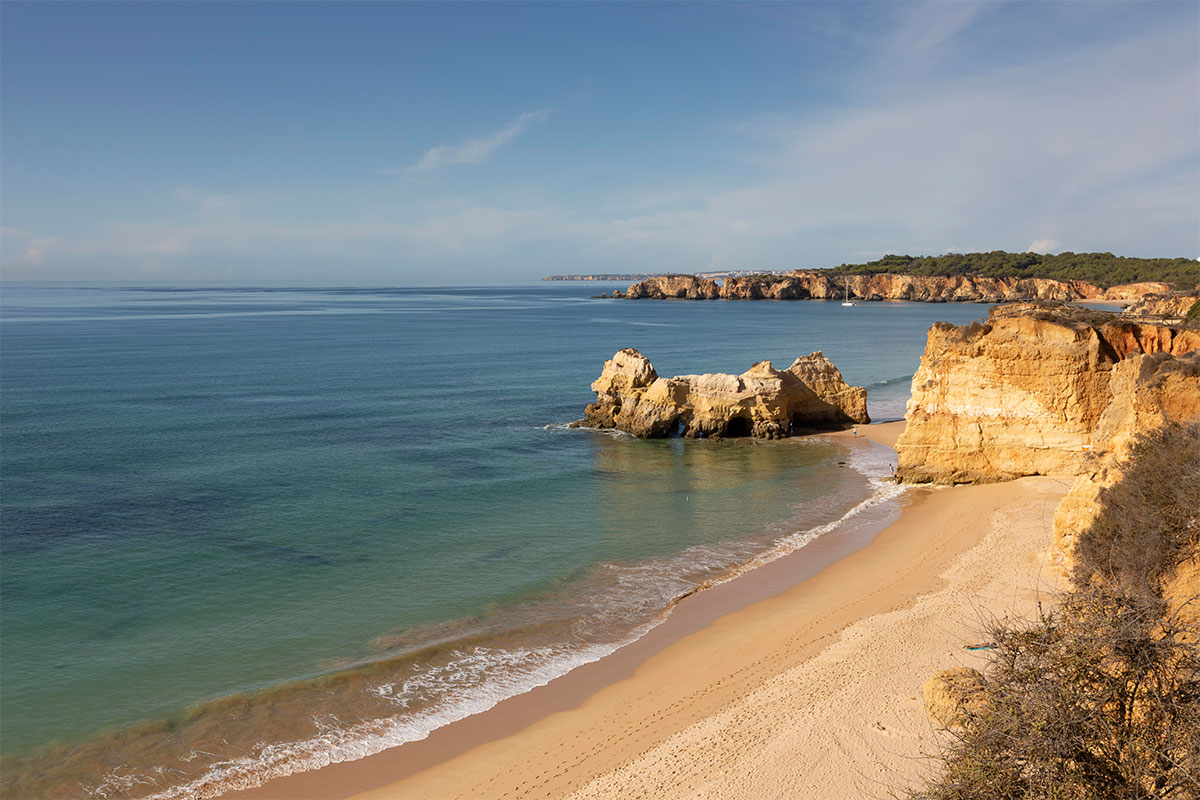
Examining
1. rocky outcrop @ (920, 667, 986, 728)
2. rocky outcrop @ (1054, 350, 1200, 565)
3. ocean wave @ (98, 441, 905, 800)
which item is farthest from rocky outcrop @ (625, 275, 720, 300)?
rocky outcrop @ (920, 667, 986, 728)

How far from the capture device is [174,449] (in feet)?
102

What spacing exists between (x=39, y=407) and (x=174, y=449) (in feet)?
42.4

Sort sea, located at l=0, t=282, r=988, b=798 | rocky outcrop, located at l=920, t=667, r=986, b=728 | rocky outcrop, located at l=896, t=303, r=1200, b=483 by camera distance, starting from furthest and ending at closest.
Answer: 1. rocky outcrop, located at l=896, t=303, r=1200, b=483
2. sea, located at l=0, t=282, r=988, b=798
3. rocky outcrop, located at l=920, t=667, r=986, b=728

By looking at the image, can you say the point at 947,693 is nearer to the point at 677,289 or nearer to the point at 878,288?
the point at 878,288

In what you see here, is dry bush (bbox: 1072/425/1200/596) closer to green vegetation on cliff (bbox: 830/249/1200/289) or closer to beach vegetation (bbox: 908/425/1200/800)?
beach vegetation (bbox: 908/425/1200/800)

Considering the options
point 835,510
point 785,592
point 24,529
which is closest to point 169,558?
point 24,529

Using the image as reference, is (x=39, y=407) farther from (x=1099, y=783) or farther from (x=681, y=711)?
(x=1099, y=783)

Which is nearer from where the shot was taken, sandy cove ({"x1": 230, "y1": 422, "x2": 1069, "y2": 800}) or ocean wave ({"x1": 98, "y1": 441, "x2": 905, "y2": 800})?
sandy cove ({"x1": 230, "y1": 422, "x2": 1069, "y2": 800})

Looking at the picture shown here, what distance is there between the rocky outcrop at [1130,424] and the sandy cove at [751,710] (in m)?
1.72

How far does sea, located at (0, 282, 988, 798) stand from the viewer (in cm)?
1277

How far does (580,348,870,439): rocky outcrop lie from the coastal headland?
466 inches

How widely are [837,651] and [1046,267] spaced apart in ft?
511

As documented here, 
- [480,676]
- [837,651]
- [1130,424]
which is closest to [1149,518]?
[1130,424]

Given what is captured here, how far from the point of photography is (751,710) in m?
12.3
